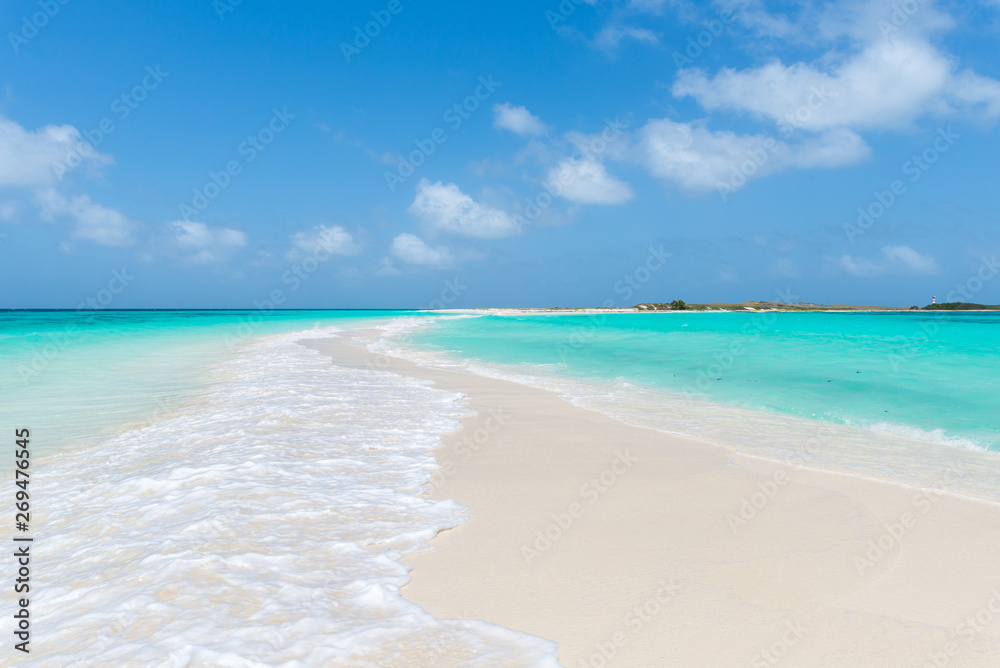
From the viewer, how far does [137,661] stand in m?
2.45

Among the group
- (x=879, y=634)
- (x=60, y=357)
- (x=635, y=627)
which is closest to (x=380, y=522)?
(x=635, y=627)

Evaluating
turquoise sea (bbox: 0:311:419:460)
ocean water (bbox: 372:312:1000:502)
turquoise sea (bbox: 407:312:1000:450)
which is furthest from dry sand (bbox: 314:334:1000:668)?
turquoise sea (bbox: 0:311:419:460)

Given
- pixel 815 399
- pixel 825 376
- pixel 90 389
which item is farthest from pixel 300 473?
pixel 825 376

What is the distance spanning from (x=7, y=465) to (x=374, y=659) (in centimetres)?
625

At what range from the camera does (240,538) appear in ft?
12.2

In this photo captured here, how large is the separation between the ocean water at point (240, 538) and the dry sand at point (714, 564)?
33cm

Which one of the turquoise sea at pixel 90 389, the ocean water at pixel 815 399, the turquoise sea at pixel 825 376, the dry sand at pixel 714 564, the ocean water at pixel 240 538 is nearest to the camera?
the ocean water at pixel 240 538

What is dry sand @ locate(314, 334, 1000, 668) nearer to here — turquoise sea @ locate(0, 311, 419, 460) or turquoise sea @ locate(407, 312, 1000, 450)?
turquoise sea @ locate(407, 312, 1000, 450)

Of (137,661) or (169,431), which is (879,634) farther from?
(169,431)

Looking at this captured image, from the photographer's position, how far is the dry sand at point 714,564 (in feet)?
9.00

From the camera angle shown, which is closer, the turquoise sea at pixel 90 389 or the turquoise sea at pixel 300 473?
the turquoise sea at pixel 300 473

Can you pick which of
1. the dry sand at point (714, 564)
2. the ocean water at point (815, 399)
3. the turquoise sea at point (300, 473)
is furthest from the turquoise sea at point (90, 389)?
the ocean water at point (815, 399)

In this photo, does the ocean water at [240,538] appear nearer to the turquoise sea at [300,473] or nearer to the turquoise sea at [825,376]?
the turquoise sea at [300,473]

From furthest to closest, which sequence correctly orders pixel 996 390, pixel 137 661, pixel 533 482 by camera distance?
pixel 996 390, pixel 533 482, pixel 137 661
